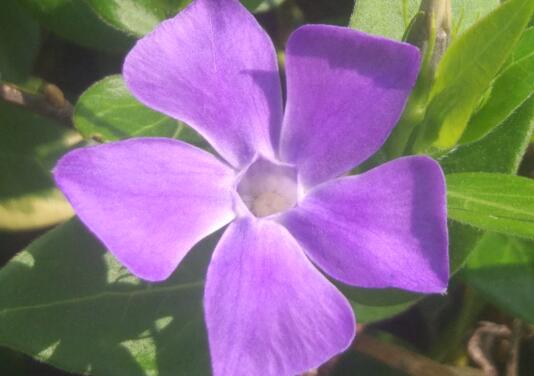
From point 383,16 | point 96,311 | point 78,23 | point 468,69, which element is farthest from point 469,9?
point 96,311

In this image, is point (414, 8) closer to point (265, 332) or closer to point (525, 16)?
point (525, 16)

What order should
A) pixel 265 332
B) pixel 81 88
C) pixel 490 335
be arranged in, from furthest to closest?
pixel 81 88 < pixel 490 335 < pixel 265 332

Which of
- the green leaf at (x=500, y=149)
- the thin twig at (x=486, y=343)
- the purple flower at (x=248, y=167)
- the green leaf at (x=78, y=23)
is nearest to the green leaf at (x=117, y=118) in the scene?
the green leaf at (x=78, y=23)

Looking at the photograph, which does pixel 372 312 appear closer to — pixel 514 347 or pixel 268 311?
pixel 514 347

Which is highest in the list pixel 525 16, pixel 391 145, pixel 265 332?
pixel 525 16

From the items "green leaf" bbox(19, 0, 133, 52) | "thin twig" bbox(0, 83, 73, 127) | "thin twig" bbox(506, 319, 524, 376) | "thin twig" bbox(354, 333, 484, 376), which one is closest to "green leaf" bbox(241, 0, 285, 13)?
"green leaf" bbox(19, 0, 133, 52)

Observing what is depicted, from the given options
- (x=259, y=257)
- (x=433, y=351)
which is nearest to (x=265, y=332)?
(x=259, y=257)

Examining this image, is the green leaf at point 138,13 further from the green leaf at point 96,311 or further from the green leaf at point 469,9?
the green leaf at point 469,9

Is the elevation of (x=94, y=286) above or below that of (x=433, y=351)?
above

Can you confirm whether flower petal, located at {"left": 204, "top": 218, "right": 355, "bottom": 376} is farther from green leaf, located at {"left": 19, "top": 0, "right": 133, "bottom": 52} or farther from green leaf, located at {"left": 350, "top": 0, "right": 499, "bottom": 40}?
green leaf, located at {"left": 19, "top": 0, "right": 133, "bottom": 52}
